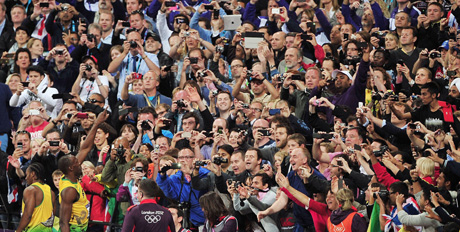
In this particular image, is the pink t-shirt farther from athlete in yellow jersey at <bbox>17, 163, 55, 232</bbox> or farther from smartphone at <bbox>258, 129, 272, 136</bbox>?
smartphone at <bbox>258, 129, 272, 136</bbox>

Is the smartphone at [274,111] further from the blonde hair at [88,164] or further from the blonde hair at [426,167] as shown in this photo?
the blonde hair at [426,167]

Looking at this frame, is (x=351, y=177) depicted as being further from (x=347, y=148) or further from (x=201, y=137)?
(x=201, y=137)

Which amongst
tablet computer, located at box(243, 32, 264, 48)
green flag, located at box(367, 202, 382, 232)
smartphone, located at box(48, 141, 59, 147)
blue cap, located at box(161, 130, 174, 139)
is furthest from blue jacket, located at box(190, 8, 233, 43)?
green flag, located at box(367, 202, 382, 232)

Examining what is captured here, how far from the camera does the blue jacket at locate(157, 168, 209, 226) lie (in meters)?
12.1

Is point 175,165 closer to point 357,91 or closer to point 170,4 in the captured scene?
point 357,91

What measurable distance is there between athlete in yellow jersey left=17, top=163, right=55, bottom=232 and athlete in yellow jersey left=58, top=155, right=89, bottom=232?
0.19 metres

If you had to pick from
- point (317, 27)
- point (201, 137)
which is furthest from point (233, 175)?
point (317, 27)

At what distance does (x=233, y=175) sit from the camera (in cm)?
1215

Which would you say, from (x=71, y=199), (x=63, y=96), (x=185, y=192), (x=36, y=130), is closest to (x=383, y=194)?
(x=185, y=192)

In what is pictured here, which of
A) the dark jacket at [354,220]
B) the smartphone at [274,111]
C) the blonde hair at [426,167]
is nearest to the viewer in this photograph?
the dark jacket at [354,220]

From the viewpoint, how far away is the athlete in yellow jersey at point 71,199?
1205 centimetres

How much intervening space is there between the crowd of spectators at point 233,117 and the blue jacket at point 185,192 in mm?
18

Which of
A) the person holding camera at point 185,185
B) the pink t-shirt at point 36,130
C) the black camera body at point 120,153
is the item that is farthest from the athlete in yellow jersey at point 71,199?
the pink t-shirt at point 36,130

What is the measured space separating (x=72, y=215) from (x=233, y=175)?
1977 millimetres
